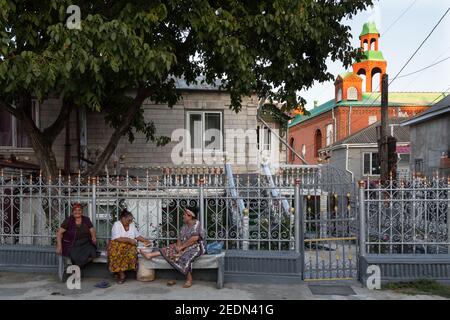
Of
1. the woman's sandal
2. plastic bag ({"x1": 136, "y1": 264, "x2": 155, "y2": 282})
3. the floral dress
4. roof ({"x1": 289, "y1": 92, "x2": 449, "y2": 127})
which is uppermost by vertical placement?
roof ({"x1": 289, "y1": 92, "x2": 449, "y2": 127})

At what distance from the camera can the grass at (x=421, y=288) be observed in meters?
6.54

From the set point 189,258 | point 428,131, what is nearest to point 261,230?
point 189,258

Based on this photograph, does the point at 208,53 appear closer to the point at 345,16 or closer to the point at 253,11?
the point at 253,11

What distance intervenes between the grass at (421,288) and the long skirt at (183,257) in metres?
2.81

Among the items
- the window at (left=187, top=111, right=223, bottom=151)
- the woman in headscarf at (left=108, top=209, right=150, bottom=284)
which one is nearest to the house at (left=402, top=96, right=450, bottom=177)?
the window at (left=187, top=111, right=223, bottom=151)

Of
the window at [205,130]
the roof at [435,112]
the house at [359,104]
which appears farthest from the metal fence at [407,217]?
the house at [359,104]

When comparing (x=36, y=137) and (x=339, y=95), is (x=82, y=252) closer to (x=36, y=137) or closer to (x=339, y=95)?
(x=36, y=137)

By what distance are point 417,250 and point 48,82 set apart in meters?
6.09

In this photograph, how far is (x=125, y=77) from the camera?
24.1 ft

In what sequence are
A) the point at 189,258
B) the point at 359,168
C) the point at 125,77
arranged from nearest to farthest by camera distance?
1. the point at 189,258
2. the point at 125,77
3. the point at 359,168

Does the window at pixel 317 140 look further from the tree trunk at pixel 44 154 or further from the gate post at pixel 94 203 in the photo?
the gate post at pixel 94 203

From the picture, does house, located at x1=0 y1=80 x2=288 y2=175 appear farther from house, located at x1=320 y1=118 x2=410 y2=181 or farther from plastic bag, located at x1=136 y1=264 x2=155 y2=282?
house, located at x1=320 y1=118 x2=410 y2=181

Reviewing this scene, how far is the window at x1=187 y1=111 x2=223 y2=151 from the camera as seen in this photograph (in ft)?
46.9

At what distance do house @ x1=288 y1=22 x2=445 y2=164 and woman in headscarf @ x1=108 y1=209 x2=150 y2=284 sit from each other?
3031cm
